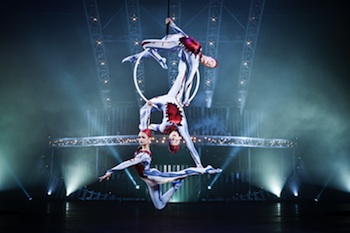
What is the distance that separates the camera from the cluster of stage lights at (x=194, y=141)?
1262 cm

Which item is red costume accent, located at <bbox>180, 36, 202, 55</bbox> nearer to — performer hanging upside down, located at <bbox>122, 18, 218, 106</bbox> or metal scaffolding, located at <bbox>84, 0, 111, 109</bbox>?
performer hanging upside down, located at <bbox>122, 18, 218, 106</bbox>

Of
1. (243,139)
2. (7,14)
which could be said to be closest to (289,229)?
(243,139)

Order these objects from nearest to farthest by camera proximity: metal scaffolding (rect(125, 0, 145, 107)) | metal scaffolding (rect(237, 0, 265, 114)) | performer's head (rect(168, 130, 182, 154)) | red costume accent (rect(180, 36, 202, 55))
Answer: performer's head (rect(168, 130, 182, 154)) < red costume accent (rect(180, 36, 202, 55)) < metal scaffolding (rect(125, 0, 145, 107)) < metal scaffolding (rect(237, 0, 265, 114))

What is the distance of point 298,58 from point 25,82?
31.7ft

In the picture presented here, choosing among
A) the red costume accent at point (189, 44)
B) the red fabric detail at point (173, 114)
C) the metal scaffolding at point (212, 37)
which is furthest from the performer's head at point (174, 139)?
the metal scaffolding at point (212, 37)

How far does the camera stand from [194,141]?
12531 mm

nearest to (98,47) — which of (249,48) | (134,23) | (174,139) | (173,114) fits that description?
(134,23)

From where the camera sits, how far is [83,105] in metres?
13.8

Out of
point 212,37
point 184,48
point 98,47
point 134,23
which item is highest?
point 134,23

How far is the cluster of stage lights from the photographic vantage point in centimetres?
1262

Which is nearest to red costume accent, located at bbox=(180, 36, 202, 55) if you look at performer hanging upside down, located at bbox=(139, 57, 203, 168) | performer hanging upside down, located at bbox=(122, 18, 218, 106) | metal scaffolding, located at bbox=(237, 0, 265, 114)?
performer hanging upside down, located at bbox=(122, 18, 218, 106)

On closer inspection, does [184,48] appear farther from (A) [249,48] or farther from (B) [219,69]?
(B) [219,69]

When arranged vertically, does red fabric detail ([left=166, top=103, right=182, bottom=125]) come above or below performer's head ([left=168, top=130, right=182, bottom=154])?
above

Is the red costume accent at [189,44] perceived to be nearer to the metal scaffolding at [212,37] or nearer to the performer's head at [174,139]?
the performer's head at [174,139]
